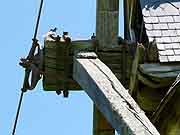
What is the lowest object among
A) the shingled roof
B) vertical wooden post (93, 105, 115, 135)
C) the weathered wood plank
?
vertical wooden post (93, 105, 115, 135)

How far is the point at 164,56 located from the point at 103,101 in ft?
3.12

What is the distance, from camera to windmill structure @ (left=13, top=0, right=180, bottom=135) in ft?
18.9

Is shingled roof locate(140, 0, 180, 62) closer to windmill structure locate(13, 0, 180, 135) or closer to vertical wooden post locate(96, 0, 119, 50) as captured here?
windmill structure locate(13, 0, 180, 135)

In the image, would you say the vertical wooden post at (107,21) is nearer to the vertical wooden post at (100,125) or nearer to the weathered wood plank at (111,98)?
the weathered wood plank at (111,98)

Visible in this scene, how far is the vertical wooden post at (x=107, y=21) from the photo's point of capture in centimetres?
696

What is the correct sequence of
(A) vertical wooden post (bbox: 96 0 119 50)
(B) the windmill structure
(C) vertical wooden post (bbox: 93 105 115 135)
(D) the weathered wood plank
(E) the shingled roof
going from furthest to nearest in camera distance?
(C) vertical wooden post (bbox: 93 105 115 135) → (A) vertical wooden post (bbox: 96 0 119 50) → (E) the shingled roof → (B) the windmill structure → (D) the weathered wood plank

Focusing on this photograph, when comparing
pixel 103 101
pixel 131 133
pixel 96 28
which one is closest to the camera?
pixel 131 133

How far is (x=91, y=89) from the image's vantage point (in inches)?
238

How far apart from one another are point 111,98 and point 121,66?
1531mm

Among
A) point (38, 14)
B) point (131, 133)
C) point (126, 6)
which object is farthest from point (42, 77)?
point (131, 133)

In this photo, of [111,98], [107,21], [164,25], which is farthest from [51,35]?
[111,98]

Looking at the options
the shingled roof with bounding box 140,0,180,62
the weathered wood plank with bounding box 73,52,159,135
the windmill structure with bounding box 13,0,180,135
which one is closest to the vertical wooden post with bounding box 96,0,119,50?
the windmill structure with bounding box 13,0,180,135

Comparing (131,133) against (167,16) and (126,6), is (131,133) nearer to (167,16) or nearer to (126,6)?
(167,16)

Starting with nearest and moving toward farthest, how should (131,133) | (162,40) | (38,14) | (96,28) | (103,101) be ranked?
(131,133), (103,101), (162,40), (96,28), (38,14)
